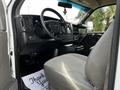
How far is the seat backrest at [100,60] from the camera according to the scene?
1.43m

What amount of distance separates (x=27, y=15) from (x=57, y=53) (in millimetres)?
583

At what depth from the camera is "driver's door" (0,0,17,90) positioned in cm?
152

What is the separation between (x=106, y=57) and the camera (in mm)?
1436

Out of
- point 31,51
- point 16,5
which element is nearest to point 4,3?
point 16,5

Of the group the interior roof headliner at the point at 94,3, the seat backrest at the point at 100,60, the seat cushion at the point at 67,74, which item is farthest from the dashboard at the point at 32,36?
the seat backrest at the point at 100,60

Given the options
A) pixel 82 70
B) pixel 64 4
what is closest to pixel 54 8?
pixel 64 4

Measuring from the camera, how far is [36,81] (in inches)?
87.4

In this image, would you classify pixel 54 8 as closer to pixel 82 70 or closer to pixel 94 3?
pixel 94 3

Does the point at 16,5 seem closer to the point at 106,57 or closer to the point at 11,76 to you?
the point at 11,76

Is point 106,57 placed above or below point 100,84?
above

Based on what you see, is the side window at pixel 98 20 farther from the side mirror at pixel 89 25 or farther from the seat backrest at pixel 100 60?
the seat backrest at pixel 100 60

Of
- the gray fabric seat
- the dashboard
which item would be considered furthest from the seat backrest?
the dashboard

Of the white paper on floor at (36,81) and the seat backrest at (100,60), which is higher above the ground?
the seat backrest at (100,60)

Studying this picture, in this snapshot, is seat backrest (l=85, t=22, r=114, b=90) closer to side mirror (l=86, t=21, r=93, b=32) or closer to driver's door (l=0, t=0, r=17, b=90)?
driver's door (l=0, t=0, r=17, b=90)
